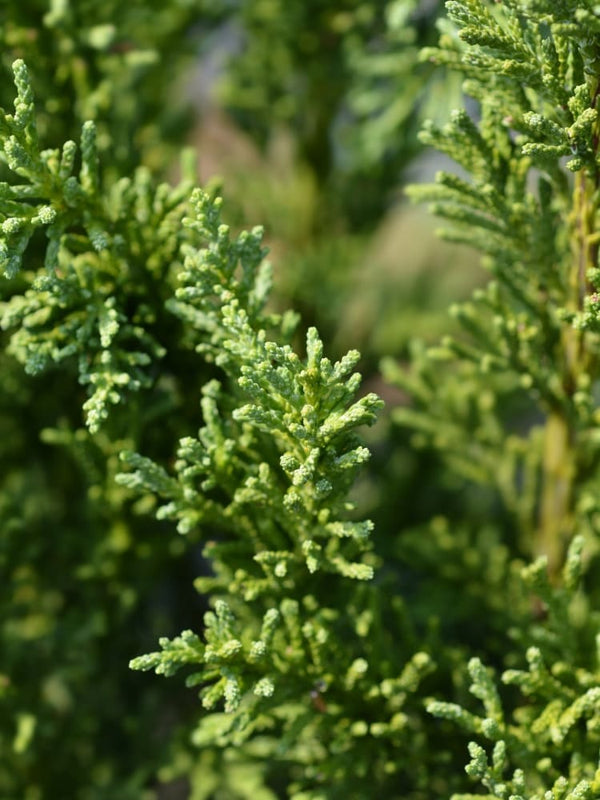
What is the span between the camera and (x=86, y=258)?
177 centimetres

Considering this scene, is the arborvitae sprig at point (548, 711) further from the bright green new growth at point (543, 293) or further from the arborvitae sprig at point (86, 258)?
the arborvitae sprig at point (86, 258)

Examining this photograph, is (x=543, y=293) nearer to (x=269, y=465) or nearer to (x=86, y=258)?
(x=269, y=465)

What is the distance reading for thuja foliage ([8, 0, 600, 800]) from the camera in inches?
57.7

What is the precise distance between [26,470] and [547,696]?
1.51m

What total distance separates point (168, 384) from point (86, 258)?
1.22ft

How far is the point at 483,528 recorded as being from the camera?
2.56 metres

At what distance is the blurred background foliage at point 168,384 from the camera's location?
83.9 inches

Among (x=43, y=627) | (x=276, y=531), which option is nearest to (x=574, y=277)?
(x=276, y=531)

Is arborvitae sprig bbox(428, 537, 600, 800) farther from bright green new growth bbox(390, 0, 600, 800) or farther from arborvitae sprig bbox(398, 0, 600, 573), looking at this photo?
arborvitae sprig bbox(398, 0, 600, 573)

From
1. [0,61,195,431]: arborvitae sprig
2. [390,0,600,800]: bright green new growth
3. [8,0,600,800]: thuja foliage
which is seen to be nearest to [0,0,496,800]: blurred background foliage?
[8,0,600,800]: thuja foliage

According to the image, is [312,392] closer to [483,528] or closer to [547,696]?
[547,696]

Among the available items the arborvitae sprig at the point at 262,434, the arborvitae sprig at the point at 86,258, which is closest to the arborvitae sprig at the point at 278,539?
the arborvitae sprig at the point at 262,434

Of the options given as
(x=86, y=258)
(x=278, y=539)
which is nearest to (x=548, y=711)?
(x=278, y=539)

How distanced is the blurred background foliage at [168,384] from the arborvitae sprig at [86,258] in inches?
6.1
